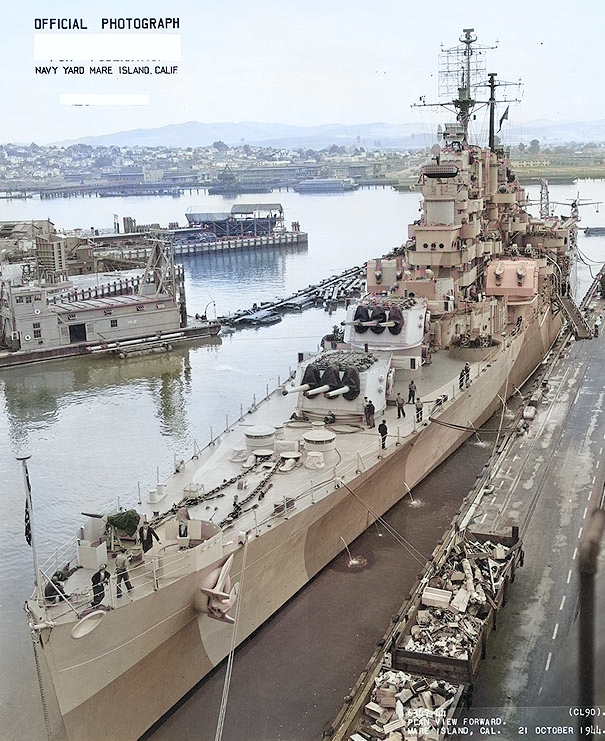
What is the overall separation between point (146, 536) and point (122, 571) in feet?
1.83

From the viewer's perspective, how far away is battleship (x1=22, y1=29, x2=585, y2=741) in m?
9.10

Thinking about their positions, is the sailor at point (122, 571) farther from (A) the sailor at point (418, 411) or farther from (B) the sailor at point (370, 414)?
(A) the sailor at point (418, 411)

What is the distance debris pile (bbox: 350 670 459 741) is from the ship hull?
7.64ft

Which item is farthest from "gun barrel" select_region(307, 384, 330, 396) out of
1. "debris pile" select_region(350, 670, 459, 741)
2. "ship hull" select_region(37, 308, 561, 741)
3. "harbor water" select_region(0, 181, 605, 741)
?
"debris pile" select_region(350, 670, 459, 741)

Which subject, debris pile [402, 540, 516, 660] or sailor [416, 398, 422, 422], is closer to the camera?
debris pile [402, 540, 516, 660]

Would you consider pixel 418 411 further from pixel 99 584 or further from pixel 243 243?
pixel 243 243

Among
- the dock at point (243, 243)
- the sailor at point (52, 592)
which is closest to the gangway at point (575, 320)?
the sailor at point (52, 592)

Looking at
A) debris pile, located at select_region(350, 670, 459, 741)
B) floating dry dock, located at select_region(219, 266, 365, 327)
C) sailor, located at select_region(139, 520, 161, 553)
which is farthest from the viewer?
floating dry dock, located at select_region(219, 266, 365, 327)

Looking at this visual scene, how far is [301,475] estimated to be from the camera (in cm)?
1278

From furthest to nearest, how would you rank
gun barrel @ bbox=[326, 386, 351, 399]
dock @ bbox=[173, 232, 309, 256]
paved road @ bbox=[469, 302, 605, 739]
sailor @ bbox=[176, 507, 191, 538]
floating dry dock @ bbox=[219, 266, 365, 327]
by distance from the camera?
dock @ bbox=[173, 232, 309, 256]
floating dry dock @ bbox=[219, 266, 365, 327]
gun barrel @ bbox=[326, 386, 351, 399]
sailor @ bbox=[176, 507, 191, 538]
paved road @ bbox=[469, 302, 605, 739]

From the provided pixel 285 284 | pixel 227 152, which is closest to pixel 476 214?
pixel 285 284

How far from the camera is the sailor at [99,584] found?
906cm

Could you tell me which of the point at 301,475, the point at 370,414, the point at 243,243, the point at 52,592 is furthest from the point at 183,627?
the point at 243,243

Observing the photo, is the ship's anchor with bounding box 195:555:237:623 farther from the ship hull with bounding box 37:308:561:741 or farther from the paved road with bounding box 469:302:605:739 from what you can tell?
the paved road with bounding box 469:302:605:739
